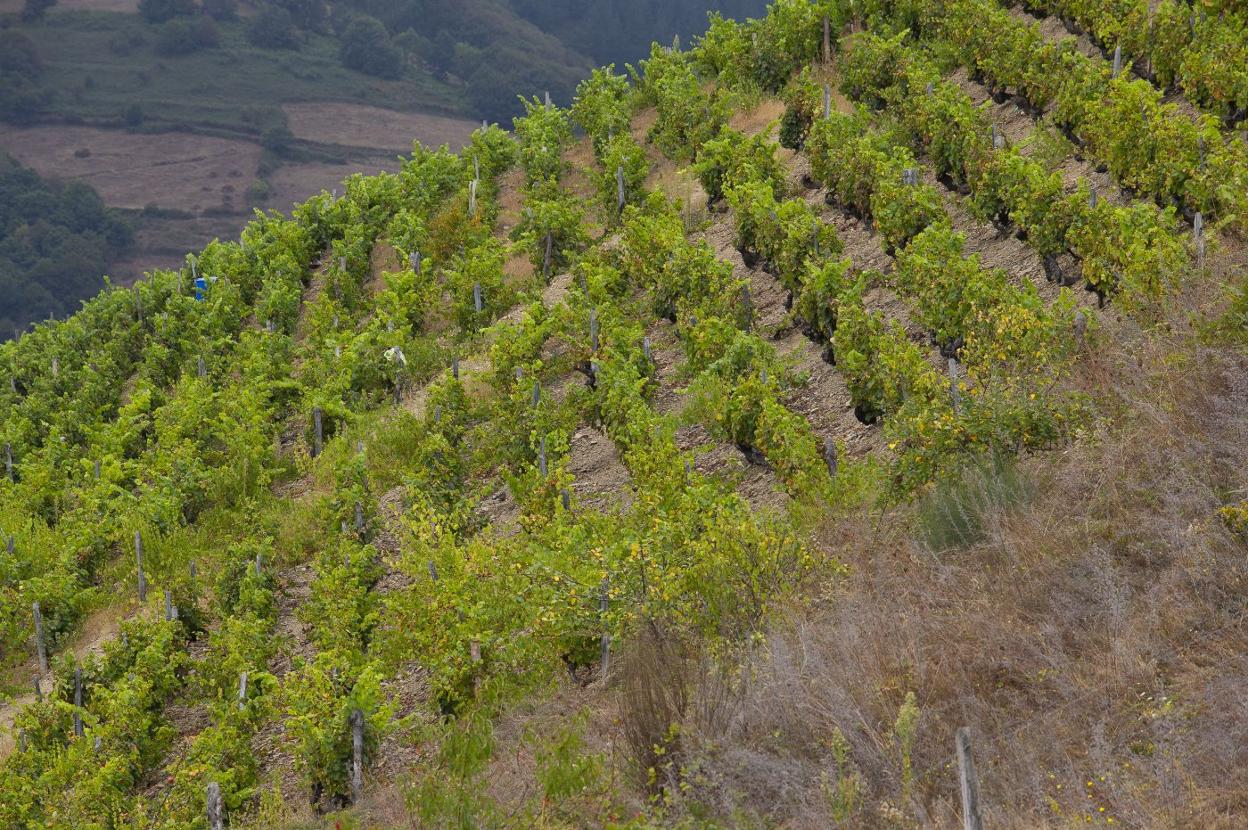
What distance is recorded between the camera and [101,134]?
117m

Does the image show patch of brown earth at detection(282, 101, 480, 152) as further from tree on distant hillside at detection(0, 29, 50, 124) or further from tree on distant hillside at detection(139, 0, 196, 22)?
tree on distant hillside at detection(0, 29, 50, 124)

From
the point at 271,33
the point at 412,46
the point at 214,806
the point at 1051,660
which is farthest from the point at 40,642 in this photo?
the point at 412,46

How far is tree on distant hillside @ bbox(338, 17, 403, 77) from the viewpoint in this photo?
13675 cm

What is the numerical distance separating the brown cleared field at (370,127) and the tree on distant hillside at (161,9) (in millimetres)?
20443

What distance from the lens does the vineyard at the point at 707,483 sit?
22.0 feet

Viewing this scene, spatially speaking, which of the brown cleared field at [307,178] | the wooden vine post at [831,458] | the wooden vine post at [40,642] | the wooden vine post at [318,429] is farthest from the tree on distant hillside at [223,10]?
the wooden vine post at [831,458]

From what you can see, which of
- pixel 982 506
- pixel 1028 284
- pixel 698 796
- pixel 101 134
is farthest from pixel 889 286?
pixel 101 134

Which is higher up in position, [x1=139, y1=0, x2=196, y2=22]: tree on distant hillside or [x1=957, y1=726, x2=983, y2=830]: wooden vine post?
[x1=957, y1=726, x2=983, y2=830]: wooden vine post

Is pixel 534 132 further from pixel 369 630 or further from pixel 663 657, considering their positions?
pixel 663 657

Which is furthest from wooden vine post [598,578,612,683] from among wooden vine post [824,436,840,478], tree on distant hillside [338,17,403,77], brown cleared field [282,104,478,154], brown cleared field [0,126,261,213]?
tree on distant hillside [338,17,403,77]

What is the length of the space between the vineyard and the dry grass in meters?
0.03

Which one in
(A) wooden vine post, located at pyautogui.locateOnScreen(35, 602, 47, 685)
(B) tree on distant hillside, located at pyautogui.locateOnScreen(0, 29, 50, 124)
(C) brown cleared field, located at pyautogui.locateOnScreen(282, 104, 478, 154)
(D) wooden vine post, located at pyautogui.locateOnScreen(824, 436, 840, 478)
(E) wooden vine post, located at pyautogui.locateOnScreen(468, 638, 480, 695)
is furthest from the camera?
(C) brown cleared field, located at pyautogui.locateOnScreen(282, 104, 478, 154)

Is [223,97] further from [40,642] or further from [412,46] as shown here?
[40,642]

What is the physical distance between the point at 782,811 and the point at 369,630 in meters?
6.64
